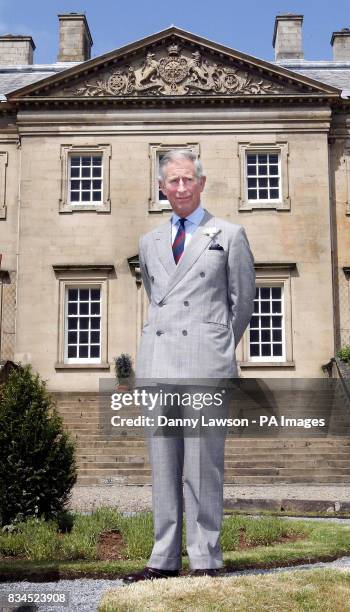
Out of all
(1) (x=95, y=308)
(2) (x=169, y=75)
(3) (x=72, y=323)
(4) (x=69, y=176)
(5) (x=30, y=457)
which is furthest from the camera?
(2) (x=169, y=75)

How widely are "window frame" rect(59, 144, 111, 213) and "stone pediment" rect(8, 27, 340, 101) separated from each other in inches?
63.2

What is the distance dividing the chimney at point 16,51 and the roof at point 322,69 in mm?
9595

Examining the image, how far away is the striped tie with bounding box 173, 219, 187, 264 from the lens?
5805mm

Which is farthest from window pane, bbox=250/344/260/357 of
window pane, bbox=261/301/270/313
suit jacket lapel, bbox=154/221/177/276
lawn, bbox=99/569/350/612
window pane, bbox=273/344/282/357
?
lawn, bbox=99/569/350/612

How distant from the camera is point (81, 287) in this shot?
1003 inches

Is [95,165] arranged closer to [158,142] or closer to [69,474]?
[158,142]

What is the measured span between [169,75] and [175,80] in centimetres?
25

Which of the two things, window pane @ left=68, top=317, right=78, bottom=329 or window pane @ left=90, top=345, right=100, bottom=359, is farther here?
window pane @ left=68, top=317, right=78, bottom=329

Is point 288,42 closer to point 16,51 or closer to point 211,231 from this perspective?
point 16,51

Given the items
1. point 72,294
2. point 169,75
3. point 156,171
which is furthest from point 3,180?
point 169,75

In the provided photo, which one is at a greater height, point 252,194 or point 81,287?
point 252,194

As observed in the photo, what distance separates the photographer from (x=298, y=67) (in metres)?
30.6

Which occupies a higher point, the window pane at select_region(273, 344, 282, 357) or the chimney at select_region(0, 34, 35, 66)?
the chimney at select_region(0, 34, 35, 66)

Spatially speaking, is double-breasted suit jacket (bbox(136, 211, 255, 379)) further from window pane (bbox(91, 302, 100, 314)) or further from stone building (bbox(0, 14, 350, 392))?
window pane (bbox(91, 302, 100, 314))
